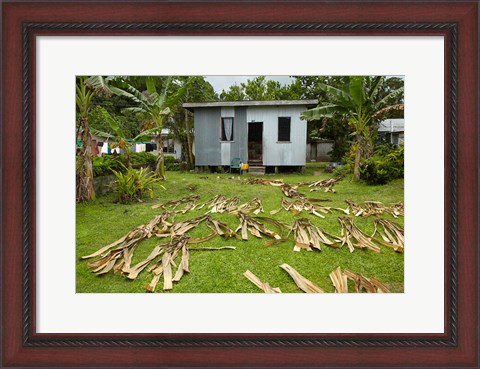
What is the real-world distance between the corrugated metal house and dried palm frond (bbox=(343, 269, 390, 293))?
3.80 meters

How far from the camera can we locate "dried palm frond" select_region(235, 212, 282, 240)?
294cm

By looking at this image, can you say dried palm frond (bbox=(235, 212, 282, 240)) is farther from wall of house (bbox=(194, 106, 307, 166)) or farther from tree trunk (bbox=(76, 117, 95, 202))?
wall of house (bbox=(194, 106, 307, 166))

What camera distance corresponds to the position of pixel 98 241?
255 centimetres

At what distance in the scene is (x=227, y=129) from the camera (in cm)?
604

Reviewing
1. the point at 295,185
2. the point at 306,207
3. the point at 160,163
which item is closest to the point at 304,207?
the point at 306,207

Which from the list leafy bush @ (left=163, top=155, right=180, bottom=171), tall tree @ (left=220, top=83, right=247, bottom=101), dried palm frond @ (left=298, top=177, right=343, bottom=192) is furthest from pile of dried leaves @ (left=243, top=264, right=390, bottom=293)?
leafy bush @ (left=163, top=155, right=180, bottom=171)

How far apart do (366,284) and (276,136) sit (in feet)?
15.0

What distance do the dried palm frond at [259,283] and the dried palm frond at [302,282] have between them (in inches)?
7.0
